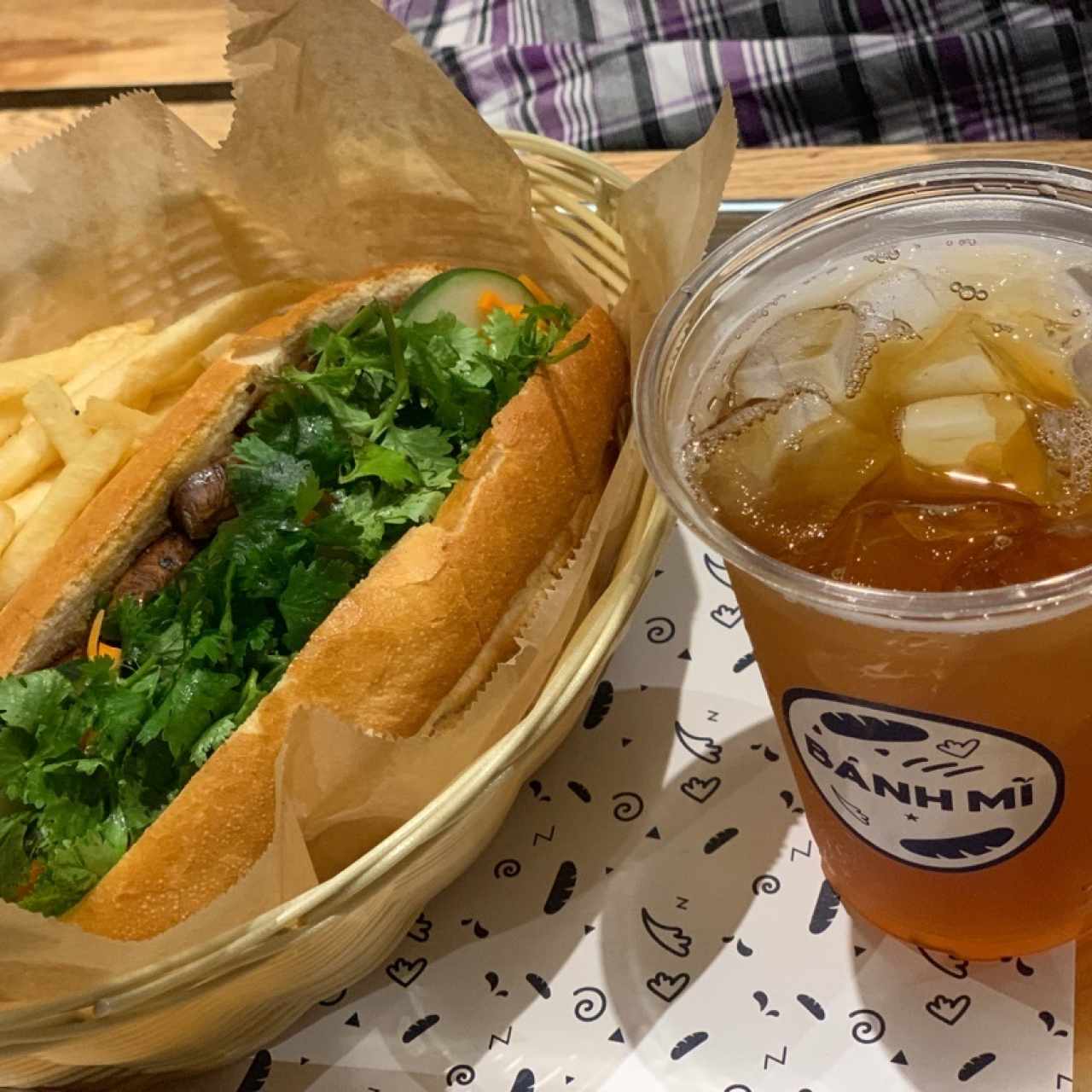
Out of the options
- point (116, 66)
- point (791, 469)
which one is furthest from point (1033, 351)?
point (116, 66)

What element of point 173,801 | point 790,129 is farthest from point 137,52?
point 173,801

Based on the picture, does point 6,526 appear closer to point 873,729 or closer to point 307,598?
point 307,598

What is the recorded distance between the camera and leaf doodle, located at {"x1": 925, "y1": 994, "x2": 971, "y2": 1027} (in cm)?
97

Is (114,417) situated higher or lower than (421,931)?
higher

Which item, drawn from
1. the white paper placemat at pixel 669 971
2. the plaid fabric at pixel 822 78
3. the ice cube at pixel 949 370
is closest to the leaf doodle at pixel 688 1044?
the white paper placemat at pixel 669 971

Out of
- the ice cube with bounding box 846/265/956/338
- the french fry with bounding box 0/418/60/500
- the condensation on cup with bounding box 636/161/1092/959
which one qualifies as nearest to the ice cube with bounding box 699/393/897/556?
the condensation on cup with bounding box 636/161/1092/959

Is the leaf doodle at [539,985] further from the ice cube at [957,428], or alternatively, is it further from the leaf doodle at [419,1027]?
the ice cube at [957,428]

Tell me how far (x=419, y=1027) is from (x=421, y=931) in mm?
90

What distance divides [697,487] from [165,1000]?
0.55 metres

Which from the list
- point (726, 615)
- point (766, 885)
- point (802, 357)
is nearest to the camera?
point (802, 357)

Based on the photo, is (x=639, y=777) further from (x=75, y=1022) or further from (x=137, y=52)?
(x=137, y=52)

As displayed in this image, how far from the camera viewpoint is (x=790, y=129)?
2.09m

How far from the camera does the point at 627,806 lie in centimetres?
117

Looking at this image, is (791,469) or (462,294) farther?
(462,294)
